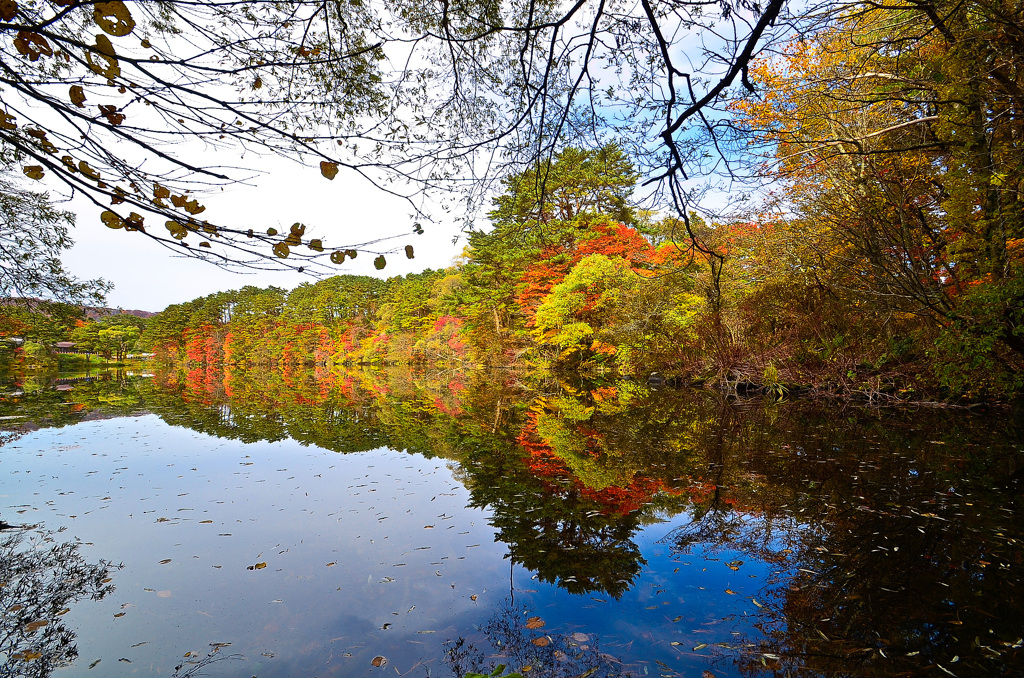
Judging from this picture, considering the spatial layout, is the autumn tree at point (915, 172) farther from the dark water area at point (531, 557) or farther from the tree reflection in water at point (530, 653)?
the tree reflection in water at point (530, 653)

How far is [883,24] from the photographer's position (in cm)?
696

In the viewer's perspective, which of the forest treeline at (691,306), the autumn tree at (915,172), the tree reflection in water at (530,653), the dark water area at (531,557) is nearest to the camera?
the tree reflection in water at (530,653)

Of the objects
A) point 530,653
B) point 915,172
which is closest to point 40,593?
point 530,653

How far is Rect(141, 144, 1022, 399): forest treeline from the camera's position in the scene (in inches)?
299

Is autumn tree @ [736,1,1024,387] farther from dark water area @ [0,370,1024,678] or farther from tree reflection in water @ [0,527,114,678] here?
tree reflection in water @ [0,527,114,678]

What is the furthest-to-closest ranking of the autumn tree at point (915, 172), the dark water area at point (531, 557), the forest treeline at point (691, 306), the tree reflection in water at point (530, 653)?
1. the forest treeline at point (691, 306)
2. the autumn tree at point (915, 172)
3. the dark water area at point (531, 557)
4. the tree reflection in water at point (530, 653)

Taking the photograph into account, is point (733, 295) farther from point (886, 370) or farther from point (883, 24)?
point (883, 24)

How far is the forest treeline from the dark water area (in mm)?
2351

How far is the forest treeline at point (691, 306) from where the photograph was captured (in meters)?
7.60

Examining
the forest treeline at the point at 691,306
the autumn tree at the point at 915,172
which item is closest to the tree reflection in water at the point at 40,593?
the forest treeline at the point at 691,306

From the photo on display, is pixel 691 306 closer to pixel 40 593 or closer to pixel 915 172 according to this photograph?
pixel 915 172

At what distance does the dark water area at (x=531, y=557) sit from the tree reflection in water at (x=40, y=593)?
2cm

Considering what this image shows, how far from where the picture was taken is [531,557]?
4.15 m

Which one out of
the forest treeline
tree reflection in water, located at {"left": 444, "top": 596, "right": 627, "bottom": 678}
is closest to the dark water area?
tree reflection in water, located at {"left": 444, "top": 596, "right": 627, "bottom": 678}
